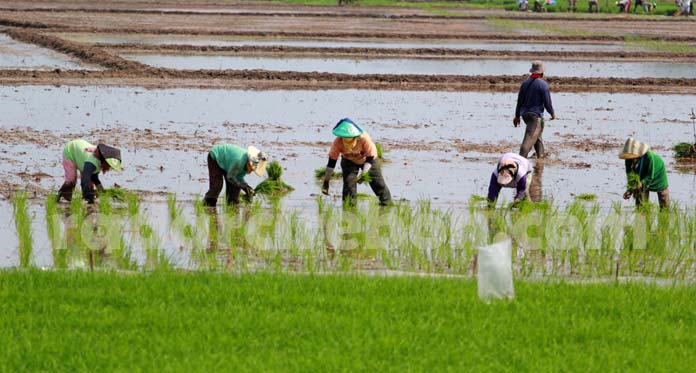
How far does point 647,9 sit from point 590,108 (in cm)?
3009

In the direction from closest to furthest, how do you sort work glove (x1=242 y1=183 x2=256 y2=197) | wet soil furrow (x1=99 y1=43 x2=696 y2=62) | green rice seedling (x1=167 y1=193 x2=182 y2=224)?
green rice seedling (x1=167 y1=193 x2=182 y2=224) < work glove (x1=242 y1=183 x2=256 y2=197) < wet soil furrow (x1=99 y1=43 x2=696 y2=62)

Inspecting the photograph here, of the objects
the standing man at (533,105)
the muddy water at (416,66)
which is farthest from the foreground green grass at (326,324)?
the muddy water at (416,66)

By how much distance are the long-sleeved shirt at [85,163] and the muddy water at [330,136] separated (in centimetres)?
128

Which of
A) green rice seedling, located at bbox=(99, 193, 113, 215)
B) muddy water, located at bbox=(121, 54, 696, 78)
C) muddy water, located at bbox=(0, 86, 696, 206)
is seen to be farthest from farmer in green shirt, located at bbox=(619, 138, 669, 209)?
muddy water, located at bbox=(121, 54, 696, 78)

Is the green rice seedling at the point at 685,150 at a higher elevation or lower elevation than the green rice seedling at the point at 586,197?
higher

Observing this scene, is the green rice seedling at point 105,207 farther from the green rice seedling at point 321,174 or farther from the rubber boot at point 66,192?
the green rice seedling at point 321,174

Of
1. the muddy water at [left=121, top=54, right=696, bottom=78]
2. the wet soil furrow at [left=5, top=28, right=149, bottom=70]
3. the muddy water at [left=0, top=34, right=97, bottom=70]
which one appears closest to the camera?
the muddy water at [left=0, top=34, right=97, bottom=70]

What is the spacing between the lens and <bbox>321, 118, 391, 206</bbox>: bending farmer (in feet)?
32.2

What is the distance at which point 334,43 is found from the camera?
28.5 metres

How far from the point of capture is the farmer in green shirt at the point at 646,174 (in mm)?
9773

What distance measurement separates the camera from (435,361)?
5.70 metres

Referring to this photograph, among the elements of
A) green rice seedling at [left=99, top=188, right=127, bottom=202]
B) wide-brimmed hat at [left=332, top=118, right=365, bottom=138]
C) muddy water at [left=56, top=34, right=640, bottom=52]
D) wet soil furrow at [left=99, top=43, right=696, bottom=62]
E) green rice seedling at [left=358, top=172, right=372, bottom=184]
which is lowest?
green rice seedling at [left=99, top=188, right=127, bottom=202]

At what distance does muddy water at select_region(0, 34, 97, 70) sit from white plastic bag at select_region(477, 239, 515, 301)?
1562 centimetres

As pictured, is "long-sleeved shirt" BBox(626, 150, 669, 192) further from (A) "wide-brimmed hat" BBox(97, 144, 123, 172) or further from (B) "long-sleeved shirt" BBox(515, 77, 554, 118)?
(A) "wide-brimmed hat" BBox(97, 144, 123, 172)
